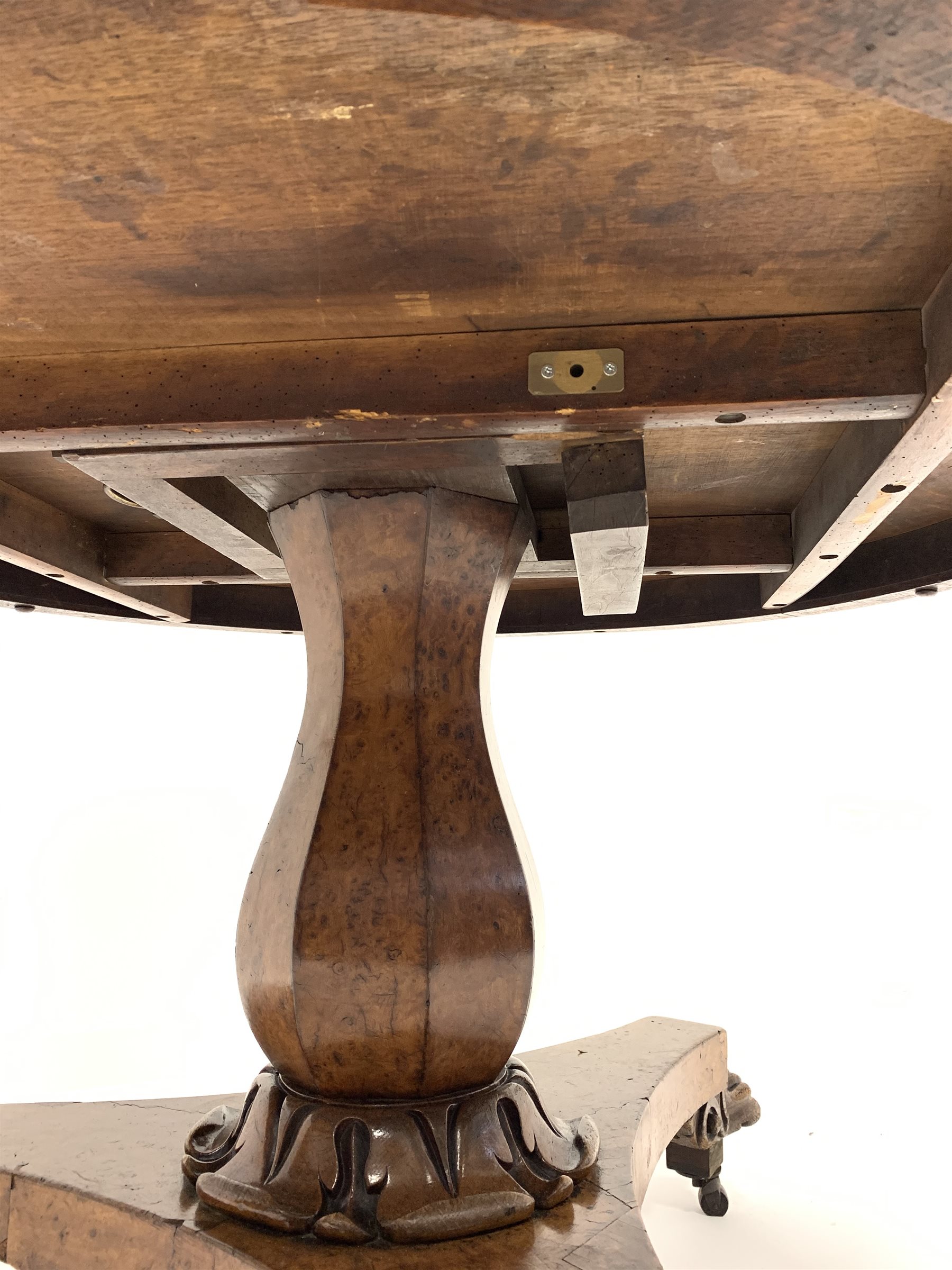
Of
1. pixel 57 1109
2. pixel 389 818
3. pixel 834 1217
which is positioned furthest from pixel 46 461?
pixel 834 1217

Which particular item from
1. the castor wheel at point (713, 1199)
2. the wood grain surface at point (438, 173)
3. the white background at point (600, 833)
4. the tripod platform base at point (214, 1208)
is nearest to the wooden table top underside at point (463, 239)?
the wood grain surface at point (438, 173)

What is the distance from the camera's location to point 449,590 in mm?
1550

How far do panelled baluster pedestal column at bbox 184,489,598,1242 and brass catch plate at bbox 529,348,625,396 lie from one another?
1.13 feet

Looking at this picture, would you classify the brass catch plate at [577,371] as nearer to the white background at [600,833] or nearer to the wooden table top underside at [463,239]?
the wooden table top underside at [463,239]

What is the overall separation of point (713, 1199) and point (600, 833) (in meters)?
2.06

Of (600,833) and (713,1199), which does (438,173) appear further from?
(600,833)

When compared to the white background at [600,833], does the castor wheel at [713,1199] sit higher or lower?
lower

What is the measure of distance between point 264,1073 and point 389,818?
47 centimetres

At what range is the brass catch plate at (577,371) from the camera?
1214mm

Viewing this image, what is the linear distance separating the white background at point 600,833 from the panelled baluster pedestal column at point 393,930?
7.06 ft

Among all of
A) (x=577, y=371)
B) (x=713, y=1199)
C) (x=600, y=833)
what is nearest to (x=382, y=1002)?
(x=577, y=371)

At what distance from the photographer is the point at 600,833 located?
4391 mm

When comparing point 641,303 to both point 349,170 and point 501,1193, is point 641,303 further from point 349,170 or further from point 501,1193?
point 501,1193

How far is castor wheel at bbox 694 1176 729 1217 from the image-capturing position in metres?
2.38
